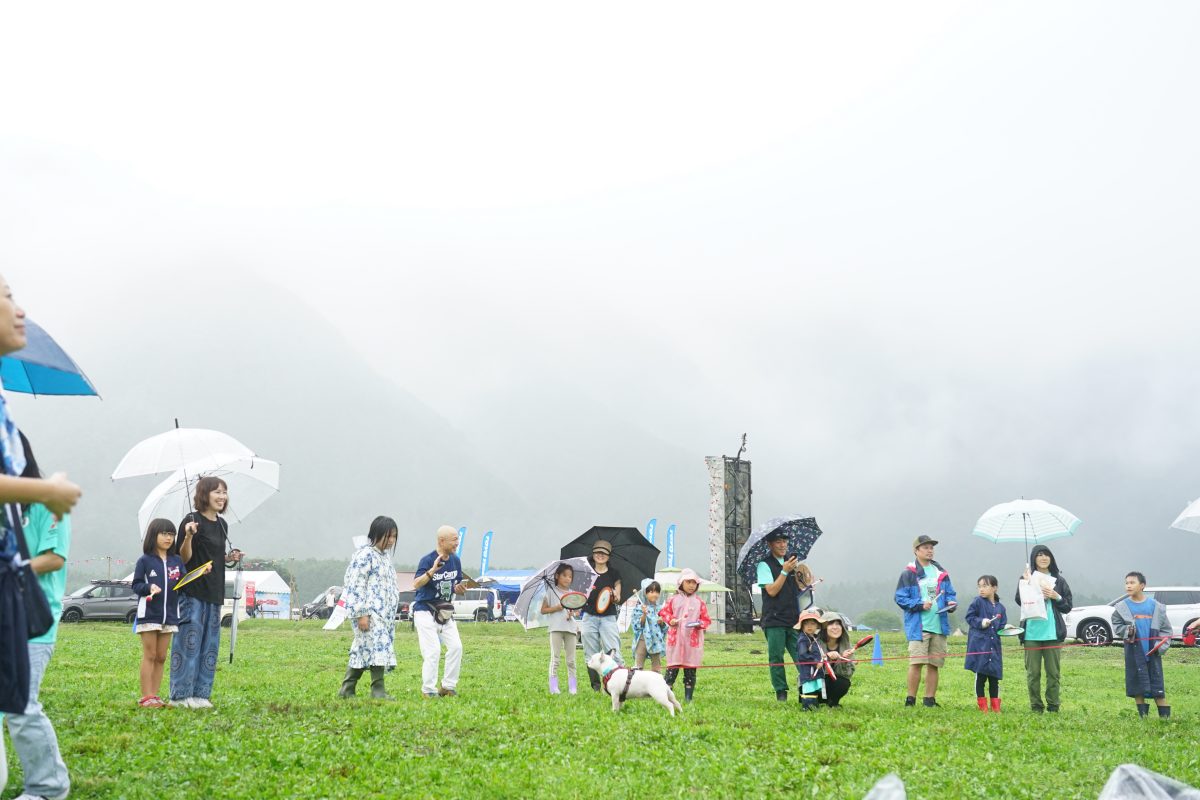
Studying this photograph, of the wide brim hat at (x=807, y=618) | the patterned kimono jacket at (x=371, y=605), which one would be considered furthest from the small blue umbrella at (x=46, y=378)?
the wide brim hat at (x=807, y=618)

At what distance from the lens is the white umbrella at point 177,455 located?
10743 millimetres

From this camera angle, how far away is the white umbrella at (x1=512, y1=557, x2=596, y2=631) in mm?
12227

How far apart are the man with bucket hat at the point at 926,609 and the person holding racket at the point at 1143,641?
189 cm

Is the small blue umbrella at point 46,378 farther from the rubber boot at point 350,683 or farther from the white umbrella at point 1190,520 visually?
the white umbrella at point 1190,520

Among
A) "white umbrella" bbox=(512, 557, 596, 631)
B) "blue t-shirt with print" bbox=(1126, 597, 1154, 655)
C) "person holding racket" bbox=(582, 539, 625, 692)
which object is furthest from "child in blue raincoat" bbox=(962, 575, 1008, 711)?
"white umbrella" bbox=(512, 557, 596, 631)

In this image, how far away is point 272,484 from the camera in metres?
12.3

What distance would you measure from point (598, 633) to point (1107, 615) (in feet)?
64.1

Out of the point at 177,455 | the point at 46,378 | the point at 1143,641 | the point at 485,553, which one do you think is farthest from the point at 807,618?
the point at 485,553

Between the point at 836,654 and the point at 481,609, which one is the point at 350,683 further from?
the point at 481,609

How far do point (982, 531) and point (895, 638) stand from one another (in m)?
20.5

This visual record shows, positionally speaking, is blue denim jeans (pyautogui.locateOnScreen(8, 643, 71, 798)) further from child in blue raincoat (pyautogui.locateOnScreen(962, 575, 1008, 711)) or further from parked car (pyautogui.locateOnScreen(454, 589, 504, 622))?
parked car (pyautogui.locateOnScreen(454, 589, 504, 622))

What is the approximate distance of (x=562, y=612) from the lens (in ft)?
39.9

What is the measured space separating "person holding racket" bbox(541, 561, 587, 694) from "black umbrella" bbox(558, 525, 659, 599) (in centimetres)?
73

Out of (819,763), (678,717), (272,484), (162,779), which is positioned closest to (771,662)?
(678,717)
